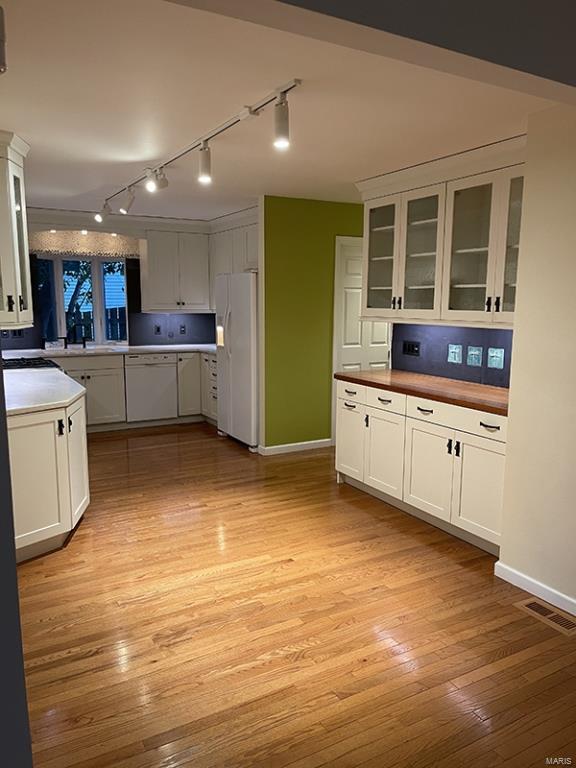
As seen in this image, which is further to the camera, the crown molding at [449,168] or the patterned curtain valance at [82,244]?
the patterned curtain valance at [82,244]

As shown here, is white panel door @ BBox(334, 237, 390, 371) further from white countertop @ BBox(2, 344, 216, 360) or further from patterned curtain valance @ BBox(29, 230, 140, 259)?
patterned curtain valance @ BBox(29, 230, 140, 259)

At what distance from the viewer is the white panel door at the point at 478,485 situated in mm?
3150

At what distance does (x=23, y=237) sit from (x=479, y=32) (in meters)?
3.29

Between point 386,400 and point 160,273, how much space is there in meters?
3.82

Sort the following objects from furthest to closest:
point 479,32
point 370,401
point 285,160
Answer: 1. point 370,401
2. point 285,160
3. point 479,32

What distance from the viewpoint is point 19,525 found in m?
3.13

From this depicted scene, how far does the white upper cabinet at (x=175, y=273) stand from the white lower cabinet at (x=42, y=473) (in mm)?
3421

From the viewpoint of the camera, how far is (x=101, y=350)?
6332mm

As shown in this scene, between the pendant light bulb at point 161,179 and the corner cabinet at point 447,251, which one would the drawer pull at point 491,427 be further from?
the pendant light bulb at point 161,179

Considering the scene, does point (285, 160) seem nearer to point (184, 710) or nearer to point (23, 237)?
point (23, 237)

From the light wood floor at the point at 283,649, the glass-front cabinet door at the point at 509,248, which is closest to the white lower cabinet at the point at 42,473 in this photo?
the light wood floor at the point at 283,649

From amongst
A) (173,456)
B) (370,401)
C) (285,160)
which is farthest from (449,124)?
(173,456)

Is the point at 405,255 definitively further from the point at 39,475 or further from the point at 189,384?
the point at 189,384

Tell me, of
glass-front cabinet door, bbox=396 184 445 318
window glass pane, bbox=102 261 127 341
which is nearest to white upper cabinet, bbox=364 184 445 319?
glass-front cabinet door, bbox=396 184 445 318
